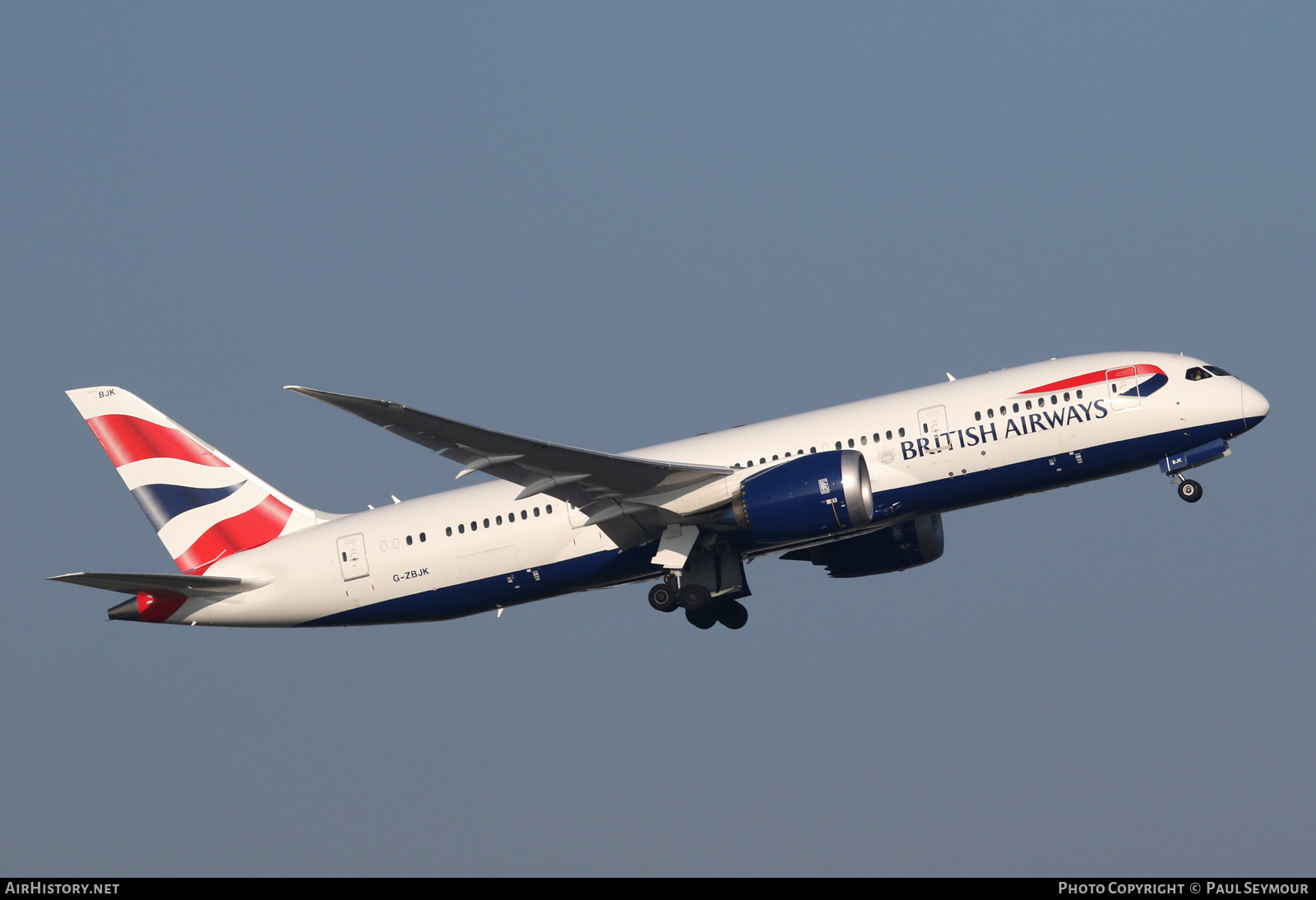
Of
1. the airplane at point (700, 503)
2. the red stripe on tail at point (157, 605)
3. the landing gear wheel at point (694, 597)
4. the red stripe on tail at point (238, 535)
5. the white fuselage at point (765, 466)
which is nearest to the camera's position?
the airplane at point (700, 503)

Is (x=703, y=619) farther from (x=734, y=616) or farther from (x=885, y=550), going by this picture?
(x=885, y=550)

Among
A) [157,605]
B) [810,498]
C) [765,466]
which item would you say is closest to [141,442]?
[157,605]

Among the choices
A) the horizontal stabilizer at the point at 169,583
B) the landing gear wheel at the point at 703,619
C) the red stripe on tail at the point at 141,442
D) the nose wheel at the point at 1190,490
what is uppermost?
the red stripe on tail at the point at 141,442

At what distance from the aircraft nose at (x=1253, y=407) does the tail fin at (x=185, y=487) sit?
24958 millimetres

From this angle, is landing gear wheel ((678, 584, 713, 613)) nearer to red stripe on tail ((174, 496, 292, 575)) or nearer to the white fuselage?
the white fuselage

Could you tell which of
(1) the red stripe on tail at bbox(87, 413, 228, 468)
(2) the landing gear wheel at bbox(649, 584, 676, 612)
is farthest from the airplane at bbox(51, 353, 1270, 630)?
(1) the red stripe on tail at bbox(87, 413, 228, 468)

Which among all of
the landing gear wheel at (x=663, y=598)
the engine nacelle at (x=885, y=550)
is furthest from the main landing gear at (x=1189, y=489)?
the landing gear wheel at (x=663, y=598)

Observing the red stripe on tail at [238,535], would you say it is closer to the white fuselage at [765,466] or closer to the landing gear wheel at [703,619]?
the white fuselage at [765,466]

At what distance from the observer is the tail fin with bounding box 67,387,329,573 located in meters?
42.5

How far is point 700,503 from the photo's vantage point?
121ft

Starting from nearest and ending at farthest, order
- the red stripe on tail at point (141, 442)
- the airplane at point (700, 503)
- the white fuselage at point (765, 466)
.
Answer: the airplane at point (700, 503)
the white fuselage at point (765, 466)
the red stripe on tail at point (141, 442)

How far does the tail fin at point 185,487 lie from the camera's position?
42.5 meters

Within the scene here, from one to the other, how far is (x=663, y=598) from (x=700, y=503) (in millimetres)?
3476
